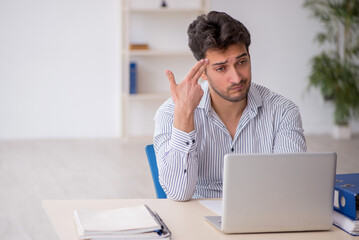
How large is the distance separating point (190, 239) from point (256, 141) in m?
0.78

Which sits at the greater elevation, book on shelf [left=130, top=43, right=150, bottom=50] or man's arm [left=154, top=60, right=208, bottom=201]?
book on shelf [left=130, top=43, right=150, bottom=50]

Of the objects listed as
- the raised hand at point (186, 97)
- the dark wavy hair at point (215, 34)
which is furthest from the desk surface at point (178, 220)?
the dark wavy hair at point (215, 34)

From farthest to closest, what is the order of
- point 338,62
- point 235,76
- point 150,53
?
point 338,62
point 150,53
point 235,76

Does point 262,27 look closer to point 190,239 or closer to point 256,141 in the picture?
point 256,141

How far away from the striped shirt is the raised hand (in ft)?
0.28

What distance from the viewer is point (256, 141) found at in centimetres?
216

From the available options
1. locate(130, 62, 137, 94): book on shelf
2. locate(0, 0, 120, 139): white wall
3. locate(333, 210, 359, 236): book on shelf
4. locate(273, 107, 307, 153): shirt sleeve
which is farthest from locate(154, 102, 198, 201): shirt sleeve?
locate(0, 0, 120, 139): white wall

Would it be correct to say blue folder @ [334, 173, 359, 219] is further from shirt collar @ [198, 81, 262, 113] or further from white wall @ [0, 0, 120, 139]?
white wall @ [0, 0, 120, 139]

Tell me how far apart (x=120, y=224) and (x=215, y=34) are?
916 mm

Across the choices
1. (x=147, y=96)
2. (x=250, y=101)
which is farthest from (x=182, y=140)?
(x=147, y=96)

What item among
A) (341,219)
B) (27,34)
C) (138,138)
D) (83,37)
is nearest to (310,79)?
(138,138)

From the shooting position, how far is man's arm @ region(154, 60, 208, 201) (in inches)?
73.5

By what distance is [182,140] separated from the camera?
190 centimetres

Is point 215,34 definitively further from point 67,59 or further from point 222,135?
point 67,59
